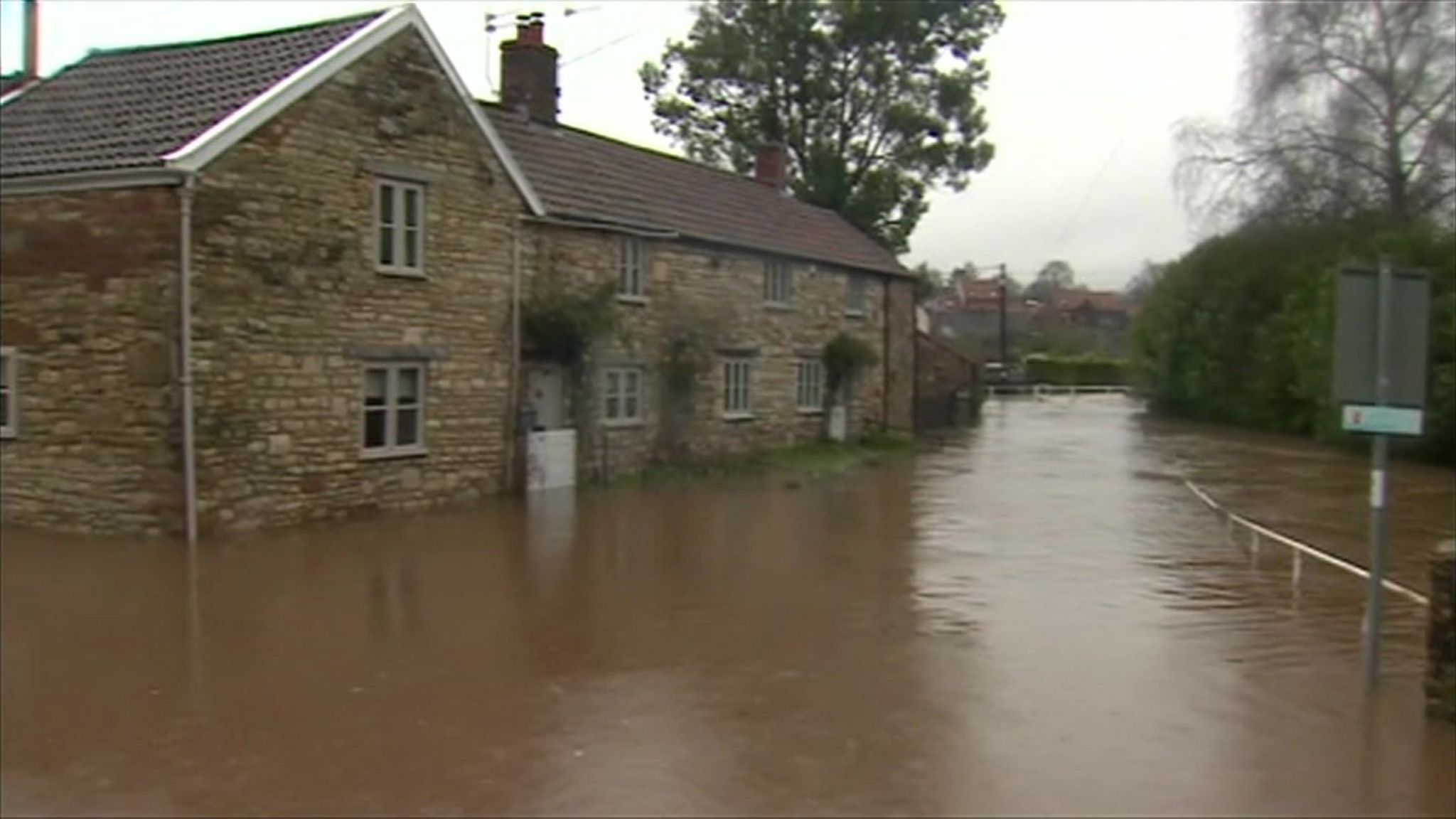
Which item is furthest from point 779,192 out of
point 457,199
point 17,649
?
point 17,649

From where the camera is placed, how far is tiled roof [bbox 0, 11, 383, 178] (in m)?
16.7

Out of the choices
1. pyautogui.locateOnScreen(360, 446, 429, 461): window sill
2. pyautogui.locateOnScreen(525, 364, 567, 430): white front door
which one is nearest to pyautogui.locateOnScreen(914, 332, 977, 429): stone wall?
pyautogui.locateOnScreen(525, 364, 567, 430): white front door

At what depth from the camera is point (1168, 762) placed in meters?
8.02

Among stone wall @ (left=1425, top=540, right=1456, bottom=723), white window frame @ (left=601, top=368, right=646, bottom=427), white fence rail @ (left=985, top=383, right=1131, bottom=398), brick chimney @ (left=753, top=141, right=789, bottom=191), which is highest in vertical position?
brick chimney @ (left=753, top=141, right=789, bottom=191)

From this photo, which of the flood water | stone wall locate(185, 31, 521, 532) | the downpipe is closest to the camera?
the flood water

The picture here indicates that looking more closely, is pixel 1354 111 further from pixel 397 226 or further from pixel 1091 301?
pixel 1091 301

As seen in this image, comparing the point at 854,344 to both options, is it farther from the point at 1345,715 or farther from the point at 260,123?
the point at 1345,715

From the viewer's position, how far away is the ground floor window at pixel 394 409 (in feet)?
62.5

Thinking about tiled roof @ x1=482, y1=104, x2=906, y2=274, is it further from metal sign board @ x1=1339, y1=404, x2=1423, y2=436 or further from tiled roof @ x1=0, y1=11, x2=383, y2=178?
metal sign board @ x1=1339, y1=404, x2=1423, y2=436

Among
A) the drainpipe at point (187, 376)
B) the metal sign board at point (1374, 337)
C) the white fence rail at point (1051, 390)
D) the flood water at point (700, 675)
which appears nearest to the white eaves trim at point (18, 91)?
the drainpipe at point (187, 376)

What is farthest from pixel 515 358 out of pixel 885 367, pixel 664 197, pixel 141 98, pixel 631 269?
pixel 885 367

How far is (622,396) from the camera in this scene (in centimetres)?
2544

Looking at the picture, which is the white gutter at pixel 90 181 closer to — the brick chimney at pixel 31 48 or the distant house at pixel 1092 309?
the brick chimney at pixel 31 48

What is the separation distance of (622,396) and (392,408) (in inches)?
264
